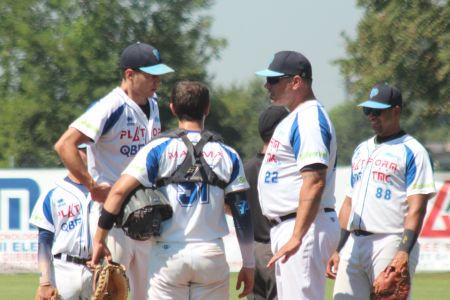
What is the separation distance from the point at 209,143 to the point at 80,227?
162 cm

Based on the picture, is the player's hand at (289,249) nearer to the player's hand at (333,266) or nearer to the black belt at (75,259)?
the player's hand at (333,266)

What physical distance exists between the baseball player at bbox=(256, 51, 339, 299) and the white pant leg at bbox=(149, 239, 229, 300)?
395 millimetres

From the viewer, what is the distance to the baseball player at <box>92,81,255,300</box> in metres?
6.90

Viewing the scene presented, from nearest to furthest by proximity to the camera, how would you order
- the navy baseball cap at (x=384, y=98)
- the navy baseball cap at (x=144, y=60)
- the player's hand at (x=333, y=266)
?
the navy baseball cap at (x=144, y=60) → the navy baseball cap at (x=384, y=98) → the player's hand at (x=333, y=266)

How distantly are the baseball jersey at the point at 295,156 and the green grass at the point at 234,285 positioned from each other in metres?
7.27

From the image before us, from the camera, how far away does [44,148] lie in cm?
4391

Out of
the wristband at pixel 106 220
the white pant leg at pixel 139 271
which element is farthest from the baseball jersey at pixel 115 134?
the wristband at pixel 106 220

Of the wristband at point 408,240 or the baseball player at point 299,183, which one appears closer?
the baseball player at point 299,183

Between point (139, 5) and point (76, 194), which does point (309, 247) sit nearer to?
point (76, 194)

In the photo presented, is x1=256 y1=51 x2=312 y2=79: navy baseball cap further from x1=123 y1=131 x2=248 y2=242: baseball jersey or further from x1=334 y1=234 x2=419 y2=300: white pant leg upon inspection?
x1=334 y1=234 x2=419 y2=300: white pant leg

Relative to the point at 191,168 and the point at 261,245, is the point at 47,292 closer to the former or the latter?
the point at 191,168

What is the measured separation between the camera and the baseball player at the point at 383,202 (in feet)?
26.1

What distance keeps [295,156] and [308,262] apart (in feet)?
2.30

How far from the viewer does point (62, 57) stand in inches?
1732
